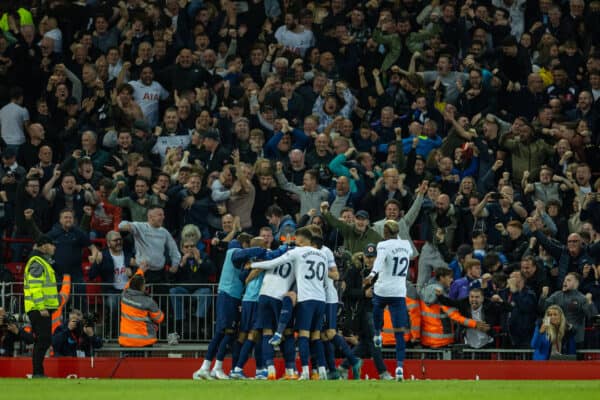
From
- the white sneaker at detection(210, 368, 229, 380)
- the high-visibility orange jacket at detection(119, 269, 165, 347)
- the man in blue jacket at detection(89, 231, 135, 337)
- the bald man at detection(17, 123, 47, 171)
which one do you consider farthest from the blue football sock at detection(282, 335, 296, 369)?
the bald man at detection(17, 123, 47, 171)

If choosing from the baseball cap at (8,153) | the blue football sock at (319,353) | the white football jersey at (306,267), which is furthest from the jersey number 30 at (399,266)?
the baseball cap at (8,153)

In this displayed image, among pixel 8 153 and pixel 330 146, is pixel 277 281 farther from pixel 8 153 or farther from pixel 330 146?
pixel 8 153

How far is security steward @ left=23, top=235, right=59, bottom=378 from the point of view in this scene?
72.7 ft

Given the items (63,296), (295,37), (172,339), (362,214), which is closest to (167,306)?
(172,339)

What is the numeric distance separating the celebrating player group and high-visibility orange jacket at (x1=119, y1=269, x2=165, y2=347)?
188 cm

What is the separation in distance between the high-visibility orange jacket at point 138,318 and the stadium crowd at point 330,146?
0.57 m

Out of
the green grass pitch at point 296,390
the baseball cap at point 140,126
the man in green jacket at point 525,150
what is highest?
the baseball cap at point 140,126

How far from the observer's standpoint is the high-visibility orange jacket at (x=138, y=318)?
2377 cm

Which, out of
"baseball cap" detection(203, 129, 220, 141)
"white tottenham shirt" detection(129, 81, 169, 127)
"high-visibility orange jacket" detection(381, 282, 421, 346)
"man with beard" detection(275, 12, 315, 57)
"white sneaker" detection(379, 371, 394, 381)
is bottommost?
"white sneaker" detection(379, 371, 394, 381)

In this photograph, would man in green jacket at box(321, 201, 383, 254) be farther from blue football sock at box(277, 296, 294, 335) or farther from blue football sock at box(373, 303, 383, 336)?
blue football sock at box(277, 296, 294, 335)

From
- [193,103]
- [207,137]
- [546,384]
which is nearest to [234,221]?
[207,137]

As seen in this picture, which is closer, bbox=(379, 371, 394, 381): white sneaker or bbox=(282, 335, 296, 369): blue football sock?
bbox=(282, 335, 296, 369): blue football sock

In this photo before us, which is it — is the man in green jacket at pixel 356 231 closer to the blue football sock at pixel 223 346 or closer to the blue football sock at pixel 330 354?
the blue football sock at pixel 330 354

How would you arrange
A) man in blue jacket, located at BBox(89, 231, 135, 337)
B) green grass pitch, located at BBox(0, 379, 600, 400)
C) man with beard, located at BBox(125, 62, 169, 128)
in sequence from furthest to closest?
man with beard, located at BBox(125, 62, 169, 128) → man in blue jacket, located at BBox(89, 231, 135, 337) → green grass pitch, located at BBox(0, 379, 600, 400)
